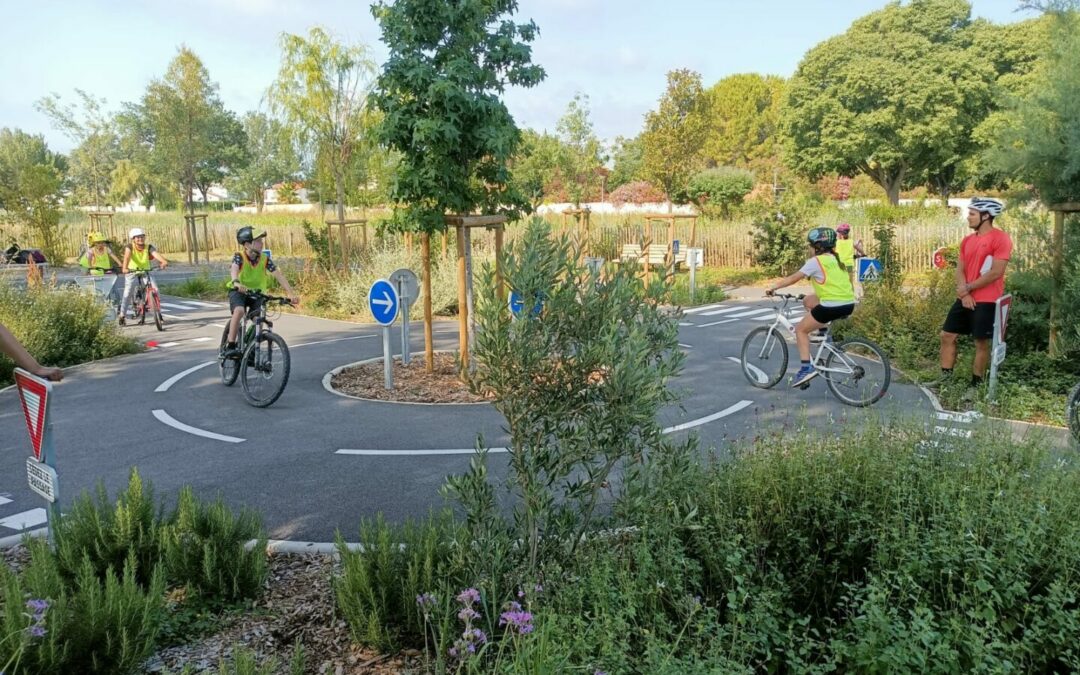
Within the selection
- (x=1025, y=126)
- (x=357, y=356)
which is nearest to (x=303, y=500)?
(x=357, y=356)

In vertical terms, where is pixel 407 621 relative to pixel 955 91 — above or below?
below

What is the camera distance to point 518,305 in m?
3.51

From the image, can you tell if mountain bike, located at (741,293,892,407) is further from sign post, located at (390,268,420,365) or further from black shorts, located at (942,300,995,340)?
sign post, located at (390,268,420,365)

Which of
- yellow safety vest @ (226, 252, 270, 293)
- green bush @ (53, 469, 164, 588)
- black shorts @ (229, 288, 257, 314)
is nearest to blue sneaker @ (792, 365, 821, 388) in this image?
yellow safety vest @ (226, 252, 270, 293)

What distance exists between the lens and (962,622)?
127 inches

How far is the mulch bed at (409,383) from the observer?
9383 millimetres

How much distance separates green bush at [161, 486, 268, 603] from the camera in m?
3.92

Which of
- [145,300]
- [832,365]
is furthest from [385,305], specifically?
[145,300]

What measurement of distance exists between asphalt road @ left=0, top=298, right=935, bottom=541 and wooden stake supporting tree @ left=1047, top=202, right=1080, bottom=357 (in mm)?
1606

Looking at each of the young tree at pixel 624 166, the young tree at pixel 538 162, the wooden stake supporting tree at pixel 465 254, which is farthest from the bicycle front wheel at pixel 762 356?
the young tree at pixel 624 166

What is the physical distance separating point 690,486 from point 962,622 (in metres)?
1.19

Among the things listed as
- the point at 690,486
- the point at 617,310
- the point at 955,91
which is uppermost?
the point at 955,91

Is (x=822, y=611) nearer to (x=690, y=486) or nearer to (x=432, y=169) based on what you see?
(x=690, y=486)

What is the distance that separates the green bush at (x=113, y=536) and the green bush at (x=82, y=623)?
53 cm
